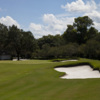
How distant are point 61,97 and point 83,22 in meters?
A: 90.8

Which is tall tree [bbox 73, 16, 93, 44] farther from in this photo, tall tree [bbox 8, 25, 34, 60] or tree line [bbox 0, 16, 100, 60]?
tall tree [bbox 8, 25, 34, 60]

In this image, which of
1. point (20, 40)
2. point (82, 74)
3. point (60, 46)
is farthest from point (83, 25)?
point (82, 74)

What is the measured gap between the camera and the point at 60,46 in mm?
85125

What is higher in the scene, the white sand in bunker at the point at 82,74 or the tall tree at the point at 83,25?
the tall tree at the point at 83,25

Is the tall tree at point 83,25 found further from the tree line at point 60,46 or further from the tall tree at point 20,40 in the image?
the tall tree at point 20,40

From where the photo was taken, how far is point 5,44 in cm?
8656

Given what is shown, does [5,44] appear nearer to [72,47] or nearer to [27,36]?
[27,36]

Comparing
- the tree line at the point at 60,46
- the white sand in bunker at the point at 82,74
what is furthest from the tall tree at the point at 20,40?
the white sand in bunker at the point at 82,74

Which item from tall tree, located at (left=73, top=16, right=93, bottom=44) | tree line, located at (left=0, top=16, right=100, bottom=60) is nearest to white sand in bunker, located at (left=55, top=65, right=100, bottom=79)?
tree line, located at (left=0, top=16, right=100, bottom=60)

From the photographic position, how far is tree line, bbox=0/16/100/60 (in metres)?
68.8

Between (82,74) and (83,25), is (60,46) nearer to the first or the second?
(83,25)

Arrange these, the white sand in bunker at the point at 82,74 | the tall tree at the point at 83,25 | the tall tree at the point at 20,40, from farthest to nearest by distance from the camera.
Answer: the tall tree at the point at 83,25 < the tall tree at the point at 20,40 < the white sand in bunker at the point at 82,74

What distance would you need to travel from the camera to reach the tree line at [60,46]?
6882 centimetres

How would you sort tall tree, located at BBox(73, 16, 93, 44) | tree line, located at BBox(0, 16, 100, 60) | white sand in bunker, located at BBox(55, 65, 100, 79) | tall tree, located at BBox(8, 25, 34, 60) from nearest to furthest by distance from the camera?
white sand in bunker, located at BBox(55, 65, 100, 79), tree line, located at BBox(0, 16, 100, 60), tall tree, located at BBox(8, 25, 34, 60), tall tree, located at BBox(73, 16, 93, 44)
